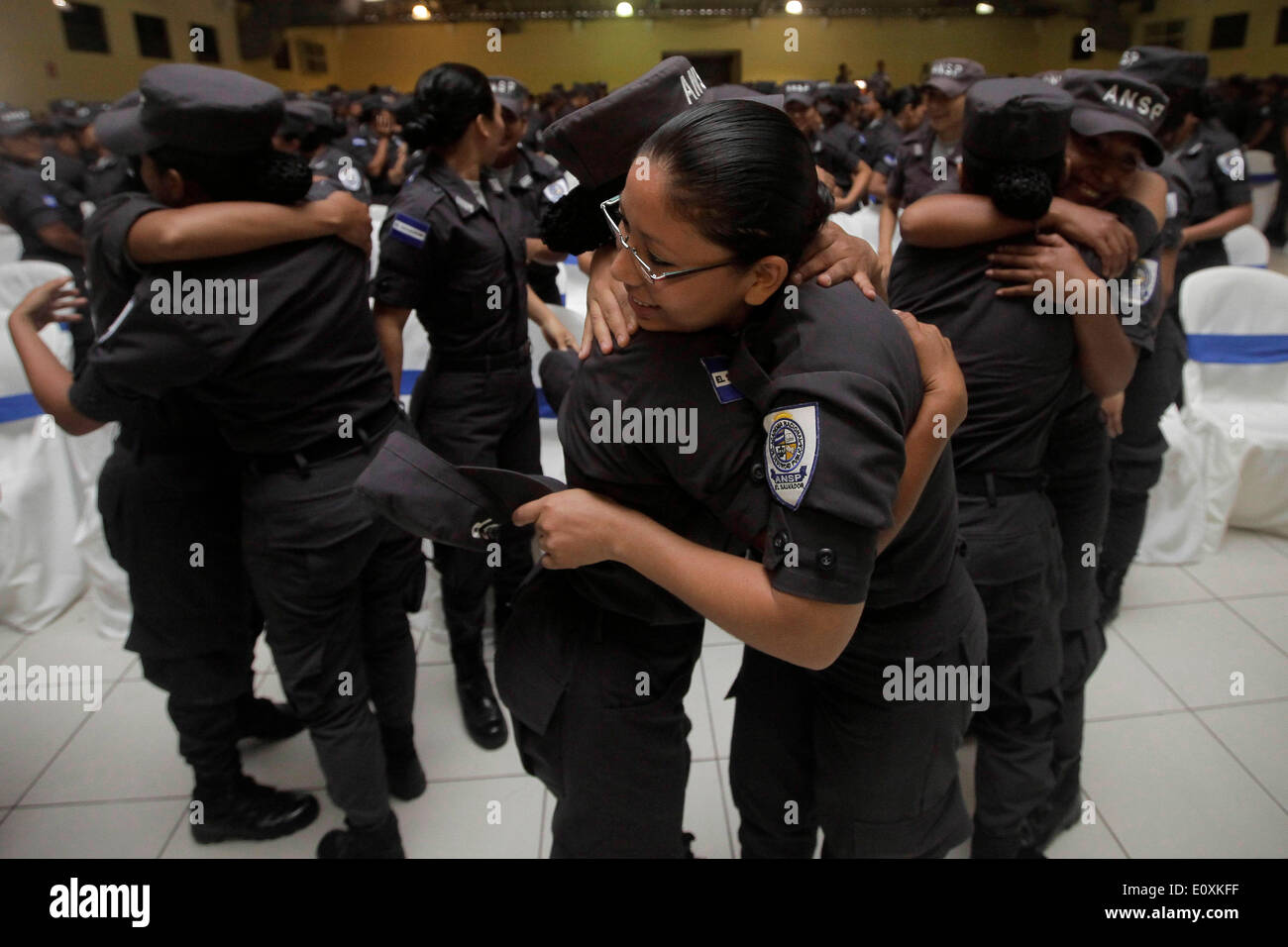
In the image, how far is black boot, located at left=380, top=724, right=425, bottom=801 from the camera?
211cm

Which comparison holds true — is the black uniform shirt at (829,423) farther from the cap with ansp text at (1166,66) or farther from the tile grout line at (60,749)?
the tile grout line at (60,749)

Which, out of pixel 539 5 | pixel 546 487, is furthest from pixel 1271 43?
pixel 546 487

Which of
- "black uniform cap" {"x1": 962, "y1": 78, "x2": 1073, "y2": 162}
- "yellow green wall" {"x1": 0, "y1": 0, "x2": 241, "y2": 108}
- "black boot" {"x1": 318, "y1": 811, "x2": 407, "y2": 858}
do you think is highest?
"yellow green wall" {"x1": 0, "y1": 0, "x2": 241, "y2": 108}

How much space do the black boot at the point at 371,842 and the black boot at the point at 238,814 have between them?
0.63 ft

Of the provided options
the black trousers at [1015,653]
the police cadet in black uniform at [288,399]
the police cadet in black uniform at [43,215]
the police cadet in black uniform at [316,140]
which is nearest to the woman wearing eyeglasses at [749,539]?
the black trousers at [1015,653]

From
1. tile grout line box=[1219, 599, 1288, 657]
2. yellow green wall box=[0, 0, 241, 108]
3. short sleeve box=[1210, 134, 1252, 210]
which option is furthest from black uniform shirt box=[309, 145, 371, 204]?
tile grout line box=[1219, 599, 1288, 657]

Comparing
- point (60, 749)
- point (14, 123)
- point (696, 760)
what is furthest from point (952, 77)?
point (14, 123)

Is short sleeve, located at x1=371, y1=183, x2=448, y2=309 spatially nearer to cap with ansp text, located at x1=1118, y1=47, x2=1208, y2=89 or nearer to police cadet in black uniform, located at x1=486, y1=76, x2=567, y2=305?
police cadet in black uniform, located at x1=486, y1=76, x2=567, y2=305

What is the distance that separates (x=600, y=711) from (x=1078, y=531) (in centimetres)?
124

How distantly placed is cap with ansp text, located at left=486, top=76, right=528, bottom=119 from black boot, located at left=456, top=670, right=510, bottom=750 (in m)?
1.73

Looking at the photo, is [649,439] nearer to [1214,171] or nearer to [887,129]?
[1214,171]

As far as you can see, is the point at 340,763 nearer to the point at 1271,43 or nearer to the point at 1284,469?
the point at 1284,469

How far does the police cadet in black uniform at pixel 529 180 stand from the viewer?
8.19 feet
